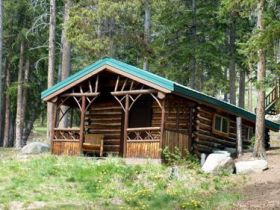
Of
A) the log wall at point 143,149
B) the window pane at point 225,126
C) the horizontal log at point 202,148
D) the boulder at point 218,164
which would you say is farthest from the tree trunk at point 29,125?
the boulder at point 218,164

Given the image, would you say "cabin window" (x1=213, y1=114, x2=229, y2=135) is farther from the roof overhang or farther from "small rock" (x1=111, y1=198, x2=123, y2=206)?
"small rock" (x1=111, y1=198, x2=123, y2=206)

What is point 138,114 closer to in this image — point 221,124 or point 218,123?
point 218,123

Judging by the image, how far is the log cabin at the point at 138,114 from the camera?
844 inches

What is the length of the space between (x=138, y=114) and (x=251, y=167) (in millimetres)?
6704

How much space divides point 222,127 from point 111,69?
7897 millimetres

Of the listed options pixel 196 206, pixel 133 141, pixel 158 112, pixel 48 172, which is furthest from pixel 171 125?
pixel 196 206

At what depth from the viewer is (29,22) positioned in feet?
124

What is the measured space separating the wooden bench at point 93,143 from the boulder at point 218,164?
5.77m

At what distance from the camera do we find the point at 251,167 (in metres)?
20.4

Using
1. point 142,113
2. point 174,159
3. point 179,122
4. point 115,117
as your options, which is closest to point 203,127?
point 179,122

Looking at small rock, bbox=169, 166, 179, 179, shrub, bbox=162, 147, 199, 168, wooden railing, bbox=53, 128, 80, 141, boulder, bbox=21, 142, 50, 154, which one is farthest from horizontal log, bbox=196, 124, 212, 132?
boulder, bbox=21, 142, 50, 154

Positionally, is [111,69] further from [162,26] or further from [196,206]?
[162,26]

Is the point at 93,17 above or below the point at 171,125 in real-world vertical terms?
above

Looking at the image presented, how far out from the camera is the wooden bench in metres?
23.8
